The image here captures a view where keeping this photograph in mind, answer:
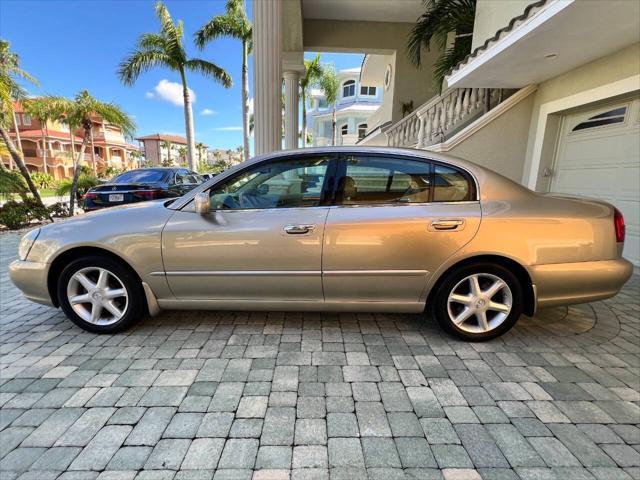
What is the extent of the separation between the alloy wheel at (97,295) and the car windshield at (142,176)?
5.54 meters

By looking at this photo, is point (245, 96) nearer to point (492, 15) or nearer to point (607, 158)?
point (492, 15)

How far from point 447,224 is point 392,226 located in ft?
1.36

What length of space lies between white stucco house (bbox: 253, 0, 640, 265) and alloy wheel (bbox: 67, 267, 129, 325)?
4136 millimetres

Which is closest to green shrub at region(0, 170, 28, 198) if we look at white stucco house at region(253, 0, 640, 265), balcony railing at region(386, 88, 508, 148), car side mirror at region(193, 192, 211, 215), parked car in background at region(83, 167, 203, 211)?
parked car in background at region(83, 167, 203, 211)

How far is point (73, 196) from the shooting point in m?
10.1

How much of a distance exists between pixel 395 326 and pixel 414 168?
1.38 meters

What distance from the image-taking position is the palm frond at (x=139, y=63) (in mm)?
14555

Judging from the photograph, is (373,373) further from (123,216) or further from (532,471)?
(123,216)

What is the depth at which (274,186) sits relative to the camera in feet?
8.82

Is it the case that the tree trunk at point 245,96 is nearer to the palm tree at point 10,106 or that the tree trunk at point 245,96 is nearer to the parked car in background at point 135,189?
the palm tree at point 10,106

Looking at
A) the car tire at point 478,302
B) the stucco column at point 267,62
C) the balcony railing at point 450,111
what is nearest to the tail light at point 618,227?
the car tire at point 478,302

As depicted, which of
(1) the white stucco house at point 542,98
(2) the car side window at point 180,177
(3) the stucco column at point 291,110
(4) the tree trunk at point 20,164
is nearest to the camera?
(1) the white stucco house at point 542,98

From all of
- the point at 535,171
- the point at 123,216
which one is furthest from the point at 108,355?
the point at 535,171

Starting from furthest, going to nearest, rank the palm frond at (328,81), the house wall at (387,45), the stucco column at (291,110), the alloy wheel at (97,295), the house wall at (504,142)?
the palm frond at (328,81) → the stucco column at (291,110) → the house wall at (387,45) → the house wall at (504,142) → the alloy wheel at (97,295)
